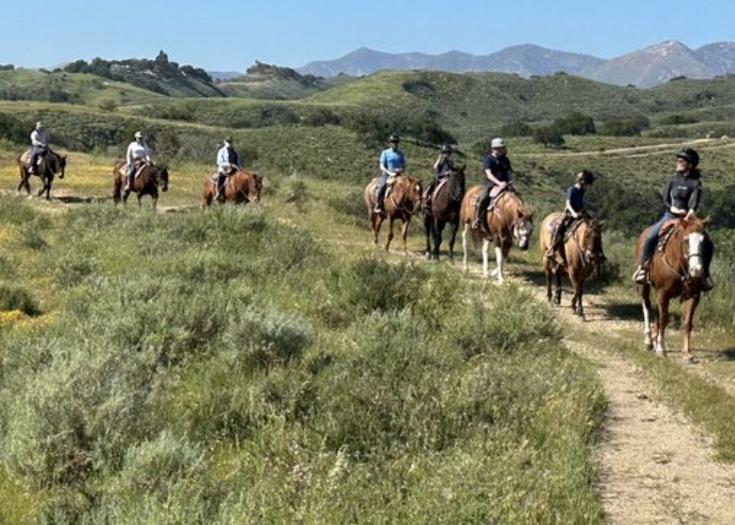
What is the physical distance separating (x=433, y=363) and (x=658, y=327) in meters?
4.83

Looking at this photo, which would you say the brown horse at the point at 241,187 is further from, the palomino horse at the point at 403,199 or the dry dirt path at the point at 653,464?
the dry dirt path at the point at 653,464

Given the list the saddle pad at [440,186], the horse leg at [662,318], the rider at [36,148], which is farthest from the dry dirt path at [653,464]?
the rider at [36,148]

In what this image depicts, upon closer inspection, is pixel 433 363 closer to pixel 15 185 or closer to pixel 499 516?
pixel 499 516

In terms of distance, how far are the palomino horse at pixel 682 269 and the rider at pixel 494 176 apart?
5.47 meters

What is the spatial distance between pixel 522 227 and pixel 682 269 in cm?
480

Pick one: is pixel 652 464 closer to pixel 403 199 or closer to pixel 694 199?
pixel 694 199

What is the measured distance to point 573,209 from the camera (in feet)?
48.2

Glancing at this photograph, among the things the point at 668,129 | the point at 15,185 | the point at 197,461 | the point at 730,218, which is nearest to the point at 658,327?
the point at 197,461

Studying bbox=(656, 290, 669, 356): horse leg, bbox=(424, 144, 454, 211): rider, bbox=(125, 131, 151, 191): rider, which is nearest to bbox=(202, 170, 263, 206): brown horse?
bbox=(125, 131, 151, 191): rider

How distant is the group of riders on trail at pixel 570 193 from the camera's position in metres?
11.6

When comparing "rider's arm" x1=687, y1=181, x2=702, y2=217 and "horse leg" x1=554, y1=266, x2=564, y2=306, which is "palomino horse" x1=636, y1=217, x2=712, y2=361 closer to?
"rider's arm" x1=687, y1=181, x2=702, y2=217

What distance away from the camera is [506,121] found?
535 feet

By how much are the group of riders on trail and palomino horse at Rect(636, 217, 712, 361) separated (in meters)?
0.13

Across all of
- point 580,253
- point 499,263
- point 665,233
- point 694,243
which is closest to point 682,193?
point 665,233
